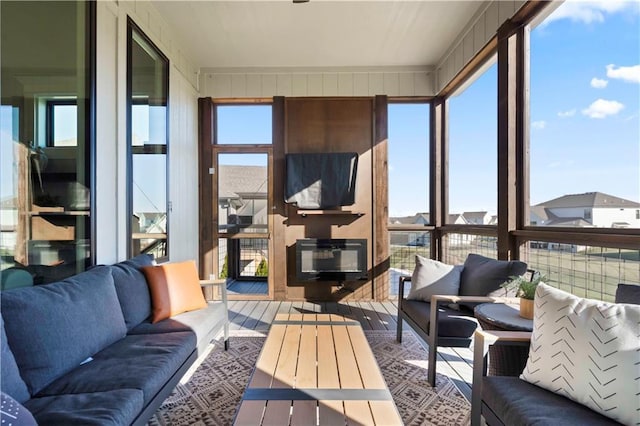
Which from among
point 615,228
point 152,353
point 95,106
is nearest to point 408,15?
point 615,228

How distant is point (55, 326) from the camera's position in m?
1.51

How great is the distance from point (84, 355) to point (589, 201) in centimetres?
306

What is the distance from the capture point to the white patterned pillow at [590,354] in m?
1.15

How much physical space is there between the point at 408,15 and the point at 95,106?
294 centimetres

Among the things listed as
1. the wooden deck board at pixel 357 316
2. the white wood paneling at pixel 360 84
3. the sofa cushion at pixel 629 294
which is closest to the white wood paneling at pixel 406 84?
the white wood paneling at pixel 360 84

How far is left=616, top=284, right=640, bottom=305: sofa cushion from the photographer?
1.42m

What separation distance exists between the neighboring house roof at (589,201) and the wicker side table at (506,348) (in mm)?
859

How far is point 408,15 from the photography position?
3.31 m

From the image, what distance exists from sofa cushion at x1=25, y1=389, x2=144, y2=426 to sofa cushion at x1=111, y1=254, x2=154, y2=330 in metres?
0.83

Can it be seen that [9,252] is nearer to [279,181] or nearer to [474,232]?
[279,181]

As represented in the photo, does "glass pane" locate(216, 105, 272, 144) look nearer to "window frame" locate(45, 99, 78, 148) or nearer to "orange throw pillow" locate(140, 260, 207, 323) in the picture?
"orange throw pillow" locate(140, 260, 207, 323)

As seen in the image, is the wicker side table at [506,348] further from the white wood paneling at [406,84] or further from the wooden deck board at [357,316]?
the white wood paneling at [406,84]

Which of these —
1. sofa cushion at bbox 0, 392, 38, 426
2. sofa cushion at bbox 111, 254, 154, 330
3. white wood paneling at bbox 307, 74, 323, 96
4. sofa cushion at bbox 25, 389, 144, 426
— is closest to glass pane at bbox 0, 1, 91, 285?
sofa cushion at bbox 111, 254, 154, 330

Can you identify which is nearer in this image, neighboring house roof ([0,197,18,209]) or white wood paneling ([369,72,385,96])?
neighboring house roof ([0,197,18,209])
